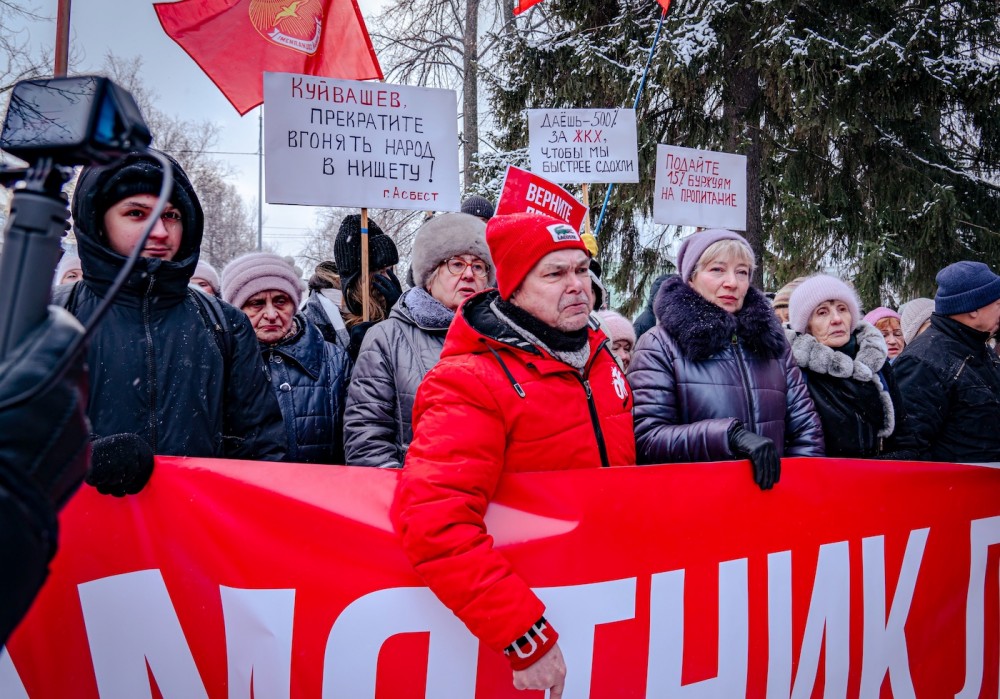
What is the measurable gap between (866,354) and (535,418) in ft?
6.72

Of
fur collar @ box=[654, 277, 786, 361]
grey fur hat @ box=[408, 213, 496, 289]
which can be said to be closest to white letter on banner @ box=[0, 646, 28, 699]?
grey fur hat @ box=[408, 213, 496, 289]

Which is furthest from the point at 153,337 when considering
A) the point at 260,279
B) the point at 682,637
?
the point at 682,637

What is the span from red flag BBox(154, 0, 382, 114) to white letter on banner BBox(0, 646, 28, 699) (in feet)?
12.0

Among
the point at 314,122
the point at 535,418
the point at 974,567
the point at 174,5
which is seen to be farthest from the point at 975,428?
the point at 174,5

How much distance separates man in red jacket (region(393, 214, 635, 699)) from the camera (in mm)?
1802

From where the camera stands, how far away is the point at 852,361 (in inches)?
133

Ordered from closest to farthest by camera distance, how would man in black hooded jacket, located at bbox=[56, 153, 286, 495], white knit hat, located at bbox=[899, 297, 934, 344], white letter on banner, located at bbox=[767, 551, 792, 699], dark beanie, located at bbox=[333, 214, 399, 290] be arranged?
man in black hooded jacket, located at bbox=[56, 153, 286, 495] < white letter on banner, located at bbox=[767, 551, 792, 699] < dark beanie, located at bbox=[333, 214, 399, 290] < white knit hat, located at bbox=[899, 297, 934, 344]

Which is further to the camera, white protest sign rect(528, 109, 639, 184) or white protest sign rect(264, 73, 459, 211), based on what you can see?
white protest sign rect(528, 109, 639, 184)

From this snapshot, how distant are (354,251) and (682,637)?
2812 mm

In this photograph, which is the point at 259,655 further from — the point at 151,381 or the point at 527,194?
the point at 527,194

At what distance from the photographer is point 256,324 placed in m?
3.30

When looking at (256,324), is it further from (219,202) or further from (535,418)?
(219,202)

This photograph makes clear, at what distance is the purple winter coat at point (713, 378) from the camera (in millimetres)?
2787

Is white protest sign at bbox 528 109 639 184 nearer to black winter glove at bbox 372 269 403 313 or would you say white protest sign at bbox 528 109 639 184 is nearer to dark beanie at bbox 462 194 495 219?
dark beanie at bbox 462 194 495 219
